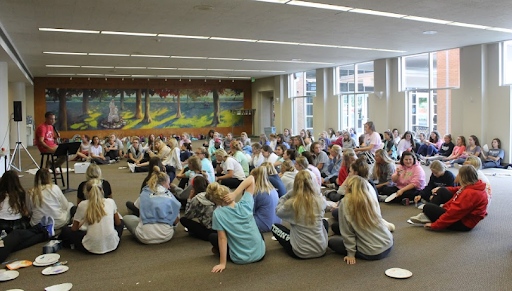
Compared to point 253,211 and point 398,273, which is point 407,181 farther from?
point 398,273

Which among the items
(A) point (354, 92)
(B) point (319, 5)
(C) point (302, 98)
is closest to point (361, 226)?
(B) point (319, 5)

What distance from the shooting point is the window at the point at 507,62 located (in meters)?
12.7

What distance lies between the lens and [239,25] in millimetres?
9656

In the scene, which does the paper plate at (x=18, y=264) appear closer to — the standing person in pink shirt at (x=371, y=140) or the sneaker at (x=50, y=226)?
the sneaker at (x=50, y=226)

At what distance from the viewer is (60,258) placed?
4.93 m

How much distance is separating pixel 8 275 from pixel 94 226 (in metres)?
0.95

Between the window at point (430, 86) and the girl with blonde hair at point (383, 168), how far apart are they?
8.36 meters

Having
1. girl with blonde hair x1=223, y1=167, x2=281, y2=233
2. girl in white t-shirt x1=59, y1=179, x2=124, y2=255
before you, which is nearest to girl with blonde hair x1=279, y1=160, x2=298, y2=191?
girl with blonde hair x1=223, y1=167, x2=281, y2=233

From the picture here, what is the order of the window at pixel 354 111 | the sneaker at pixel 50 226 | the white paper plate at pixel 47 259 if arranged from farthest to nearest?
the window at pixel 354 111
the sneaker at pixel 50 226
the white paper plate at pixel 47 259

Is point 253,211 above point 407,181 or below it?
below

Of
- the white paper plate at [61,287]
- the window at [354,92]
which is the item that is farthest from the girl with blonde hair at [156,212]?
the window at [354,92]

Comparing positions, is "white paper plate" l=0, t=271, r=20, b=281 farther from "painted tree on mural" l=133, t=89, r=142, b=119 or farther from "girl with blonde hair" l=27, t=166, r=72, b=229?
"painted tree on mural" l=133, t=89, r=142, b=119

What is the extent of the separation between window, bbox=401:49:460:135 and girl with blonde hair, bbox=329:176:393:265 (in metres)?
11.8

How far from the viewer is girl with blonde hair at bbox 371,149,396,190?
774 centimetres
